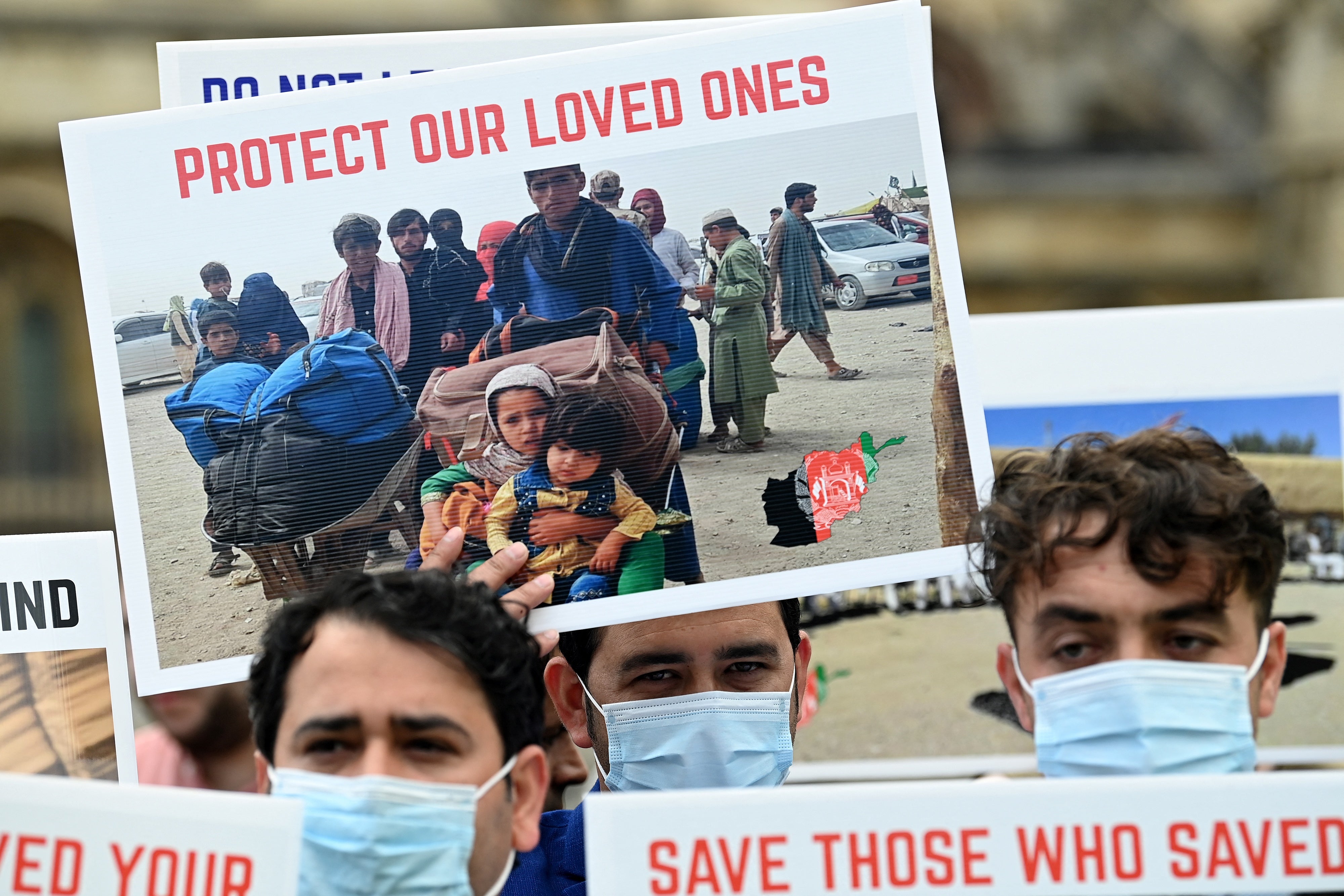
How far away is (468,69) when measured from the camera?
2.74m

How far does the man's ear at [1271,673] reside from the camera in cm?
278

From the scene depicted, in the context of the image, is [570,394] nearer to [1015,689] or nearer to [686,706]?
[686,706]

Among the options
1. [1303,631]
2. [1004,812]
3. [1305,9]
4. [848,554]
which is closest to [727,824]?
[1004,812]

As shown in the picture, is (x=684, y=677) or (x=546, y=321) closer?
(x=546, y=321)

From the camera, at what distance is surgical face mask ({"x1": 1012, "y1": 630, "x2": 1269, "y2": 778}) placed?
265 centimetres

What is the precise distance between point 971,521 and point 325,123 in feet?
4.09

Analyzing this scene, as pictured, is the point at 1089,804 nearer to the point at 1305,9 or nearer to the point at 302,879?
the point at 302,879

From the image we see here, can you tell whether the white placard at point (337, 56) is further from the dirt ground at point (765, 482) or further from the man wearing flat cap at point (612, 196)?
the dirt ground at point (765, 482)

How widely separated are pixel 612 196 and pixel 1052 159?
48.1ft

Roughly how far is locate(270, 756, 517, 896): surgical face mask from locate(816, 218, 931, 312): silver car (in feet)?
3.48

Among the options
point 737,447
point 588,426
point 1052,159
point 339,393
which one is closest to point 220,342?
point 339,393

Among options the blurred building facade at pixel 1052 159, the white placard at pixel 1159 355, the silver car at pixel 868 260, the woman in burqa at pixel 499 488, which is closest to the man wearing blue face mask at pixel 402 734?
the woman in burqa at pixel 499 488

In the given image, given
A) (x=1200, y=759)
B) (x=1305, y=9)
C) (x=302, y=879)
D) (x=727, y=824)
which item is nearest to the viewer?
(x=727, y=824)

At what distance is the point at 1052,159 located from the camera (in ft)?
54.7
